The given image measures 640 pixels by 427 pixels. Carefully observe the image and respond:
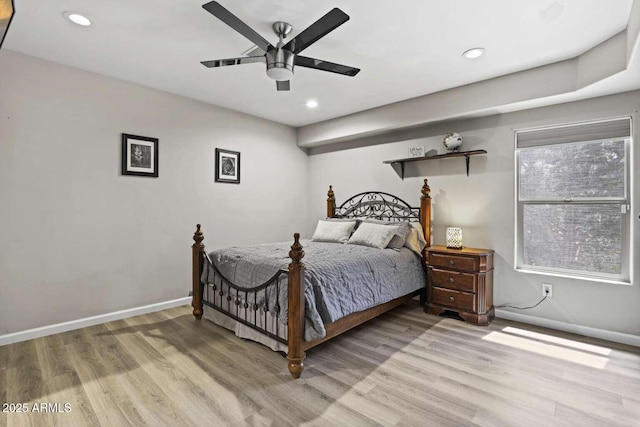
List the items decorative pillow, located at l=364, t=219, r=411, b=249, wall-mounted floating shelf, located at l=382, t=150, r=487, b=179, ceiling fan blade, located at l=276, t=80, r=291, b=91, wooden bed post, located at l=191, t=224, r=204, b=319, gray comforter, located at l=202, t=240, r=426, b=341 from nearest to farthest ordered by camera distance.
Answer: gray comforter, located at l=202, t=240, r=426, b=341
ceiling fan blade, located at l=276, t=80, r=291, b=91
wooden bed post, located at l=191, t=224, r=204, b=319
wall-mounted floating shelf, located at l=382, t=150, r=487, b=179
decorative pillow, located at l=364, t=219, r=411, b=249

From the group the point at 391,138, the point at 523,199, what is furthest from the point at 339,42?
the point at 523,199

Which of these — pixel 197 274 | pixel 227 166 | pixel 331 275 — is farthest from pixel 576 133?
pixel 197 274

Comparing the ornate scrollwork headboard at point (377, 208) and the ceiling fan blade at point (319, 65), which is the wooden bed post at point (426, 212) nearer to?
the ornate scrollwork headboard at point (377, 208)

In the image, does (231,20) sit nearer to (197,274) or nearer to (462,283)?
(197,274)

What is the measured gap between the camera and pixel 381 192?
450 centimetres

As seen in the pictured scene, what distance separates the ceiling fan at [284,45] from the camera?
1.86m

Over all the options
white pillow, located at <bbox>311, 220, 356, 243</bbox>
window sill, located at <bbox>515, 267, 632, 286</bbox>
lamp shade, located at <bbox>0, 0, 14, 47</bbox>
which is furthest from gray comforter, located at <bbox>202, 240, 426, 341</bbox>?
lamp shade, located at <bbox>0, 0, 14, 47</bbox>

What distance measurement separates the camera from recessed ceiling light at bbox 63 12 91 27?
89.0 inches

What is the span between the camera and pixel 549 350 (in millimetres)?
2717

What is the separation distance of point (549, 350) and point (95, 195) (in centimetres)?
444

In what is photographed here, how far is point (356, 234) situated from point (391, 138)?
1507 millimetres

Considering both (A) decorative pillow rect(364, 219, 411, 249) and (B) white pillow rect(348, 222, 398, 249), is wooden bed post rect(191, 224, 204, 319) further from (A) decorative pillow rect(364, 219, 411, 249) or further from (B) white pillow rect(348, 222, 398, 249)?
(A) decorative pillow rect(364, 219, 411, 249)

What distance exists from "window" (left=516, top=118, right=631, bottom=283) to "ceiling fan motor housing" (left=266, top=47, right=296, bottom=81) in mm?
2614

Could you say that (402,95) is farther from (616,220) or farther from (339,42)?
(616,220)
